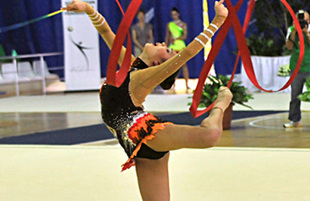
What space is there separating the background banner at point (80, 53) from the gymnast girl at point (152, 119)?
362 inches

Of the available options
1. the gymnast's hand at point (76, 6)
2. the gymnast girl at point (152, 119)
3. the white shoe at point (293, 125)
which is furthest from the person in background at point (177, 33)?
the gymnast's hand at point (76, 6)

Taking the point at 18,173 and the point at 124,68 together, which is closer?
the point at 124,68

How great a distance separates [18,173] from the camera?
526 cm

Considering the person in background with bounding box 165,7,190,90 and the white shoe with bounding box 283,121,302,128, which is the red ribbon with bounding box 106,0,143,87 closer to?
the white shoe with bounding box 283,121,302,128

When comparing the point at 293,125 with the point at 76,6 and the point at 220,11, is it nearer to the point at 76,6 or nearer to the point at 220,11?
the point at 220,11

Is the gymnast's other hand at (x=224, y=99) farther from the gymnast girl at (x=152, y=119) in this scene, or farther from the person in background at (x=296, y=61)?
the person in background at (x=296, y=61)

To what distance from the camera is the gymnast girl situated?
3070 millimetres

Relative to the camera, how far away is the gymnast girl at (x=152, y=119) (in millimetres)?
3070

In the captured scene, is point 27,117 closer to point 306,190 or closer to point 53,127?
point 53,127

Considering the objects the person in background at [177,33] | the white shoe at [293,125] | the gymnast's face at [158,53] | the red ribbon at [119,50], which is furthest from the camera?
the person in background at [177,33]

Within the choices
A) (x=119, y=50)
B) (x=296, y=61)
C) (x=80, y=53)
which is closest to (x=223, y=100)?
(x=119, y=50)

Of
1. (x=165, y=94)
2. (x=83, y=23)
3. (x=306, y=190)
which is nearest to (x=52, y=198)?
(x=306, y=190)

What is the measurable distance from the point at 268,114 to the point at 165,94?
3.65 metres

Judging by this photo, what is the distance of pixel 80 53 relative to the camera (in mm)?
12586
